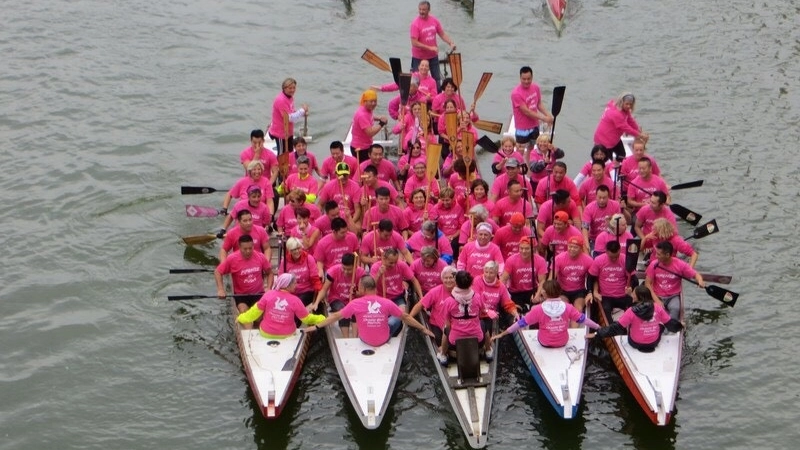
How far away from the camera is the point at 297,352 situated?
49.9 ft

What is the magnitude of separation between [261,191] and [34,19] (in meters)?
15.4

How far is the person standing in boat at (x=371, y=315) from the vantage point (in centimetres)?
1510

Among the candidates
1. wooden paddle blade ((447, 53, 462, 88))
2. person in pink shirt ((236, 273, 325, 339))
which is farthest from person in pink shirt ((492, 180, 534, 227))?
wooden paddle blade ((447, 53, 462, 88))

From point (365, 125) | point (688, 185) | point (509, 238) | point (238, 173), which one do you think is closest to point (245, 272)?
point (509, 238)

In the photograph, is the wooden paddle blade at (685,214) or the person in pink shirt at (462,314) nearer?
the person in pink shirt at (462,314)

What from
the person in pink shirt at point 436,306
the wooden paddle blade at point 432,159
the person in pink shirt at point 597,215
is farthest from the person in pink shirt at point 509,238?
the wooden paddle blade at point 432,159

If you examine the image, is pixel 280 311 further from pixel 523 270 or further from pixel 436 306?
pixel 523 270

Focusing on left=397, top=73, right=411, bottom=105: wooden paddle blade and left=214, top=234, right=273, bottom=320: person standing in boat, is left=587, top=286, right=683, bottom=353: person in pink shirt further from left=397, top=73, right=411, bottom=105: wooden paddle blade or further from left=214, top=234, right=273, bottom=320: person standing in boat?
left=397, top=73, right=411, bottom=105: wooden paddle blade

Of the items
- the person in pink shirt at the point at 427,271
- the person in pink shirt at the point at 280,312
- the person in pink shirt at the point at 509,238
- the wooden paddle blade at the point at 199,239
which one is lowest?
the wooden paddle blade at the point at 199,239

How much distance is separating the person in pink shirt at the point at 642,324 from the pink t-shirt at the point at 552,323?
44 cm

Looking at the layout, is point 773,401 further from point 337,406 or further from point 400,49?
point 400,49

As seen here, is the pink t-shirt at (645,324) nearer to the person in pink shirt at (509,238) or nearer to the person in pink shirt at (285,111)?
the person in pink shirt at (509,238)

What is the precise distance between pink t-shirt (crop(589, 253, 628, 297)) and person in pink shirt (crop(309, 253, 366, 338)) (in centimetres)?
338

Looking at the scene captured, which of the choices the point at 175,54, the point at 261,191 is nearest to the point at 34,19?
the point at 175,54
